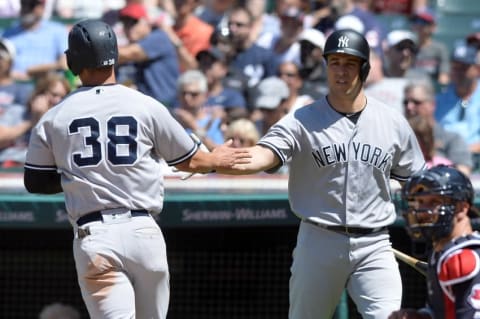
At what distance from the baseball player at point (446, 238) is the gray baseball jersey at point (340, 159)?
1.40m

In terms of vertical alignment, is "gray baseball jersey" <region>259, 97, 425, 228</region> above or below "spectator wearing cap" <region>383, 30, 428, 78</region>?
below

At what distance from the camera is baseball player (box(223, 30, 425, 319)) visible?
196 inches

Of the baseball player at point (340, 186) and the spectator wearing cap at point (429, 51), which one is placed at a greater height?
the spectator wearing cap at point (429, 51)

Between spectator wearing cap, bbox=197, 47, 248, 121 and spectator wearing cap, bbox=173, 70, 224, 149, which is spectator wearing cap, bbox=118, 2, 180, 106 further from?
spectator wearing cap, bbox=173, 70, 224, 149

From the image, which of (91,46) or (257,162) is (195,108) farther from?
(91,46)

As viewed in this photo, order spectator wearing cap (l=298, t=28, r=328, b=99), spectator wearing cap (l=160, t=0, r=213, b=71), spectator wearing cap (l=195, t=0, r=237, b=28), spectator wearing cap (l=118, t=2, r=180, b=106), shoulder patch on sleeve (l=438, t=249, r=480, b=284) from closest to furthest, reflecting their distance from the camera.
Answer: shoulder patch on sleeve (l=438, t=249, r=480, b=284), spectator wearing cap (l=298, t=28, r=328, b=99), spectator wearing cap (l=118, t=2, r=180, b=106), spectator wearing cap (l=160, t=0, r=213, b=71), spectator wearing cap (l=195, t=0, r=237, b=28)

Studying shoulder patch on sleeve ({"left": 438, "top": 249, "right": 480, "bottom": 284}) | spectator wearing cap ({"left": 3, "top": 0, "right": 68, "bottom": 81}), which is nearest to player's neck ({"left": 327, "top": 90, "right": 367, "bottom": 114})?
shoulder patch on sleeve ({"left": 438, "top": 249, "right": 480, "bottom": 284})

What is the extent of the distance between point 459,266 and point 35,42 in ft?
20.6

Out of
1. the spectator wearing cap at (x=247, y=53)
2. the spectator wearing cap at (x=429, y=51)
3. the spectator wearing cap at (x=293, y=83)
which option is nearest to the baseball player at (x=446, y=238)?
the spectator wearing cap at (x=293, y=83)

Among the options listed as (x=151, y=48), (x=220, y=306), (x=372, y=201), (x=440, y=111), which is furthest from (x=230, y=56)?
(x=372, y=201)

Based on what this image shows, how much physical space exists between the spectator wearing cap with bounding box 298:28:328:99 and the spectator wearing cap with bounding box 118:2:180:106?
3.41ft

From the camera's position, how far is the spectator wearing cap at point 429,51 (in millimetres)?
9125

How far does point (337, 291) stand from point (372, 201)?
47cm

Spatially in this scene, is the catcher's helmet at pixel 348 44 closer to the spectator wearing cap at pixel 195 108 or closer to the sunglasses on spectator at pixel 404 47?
the spectator wearing cap at pixel 195 108
